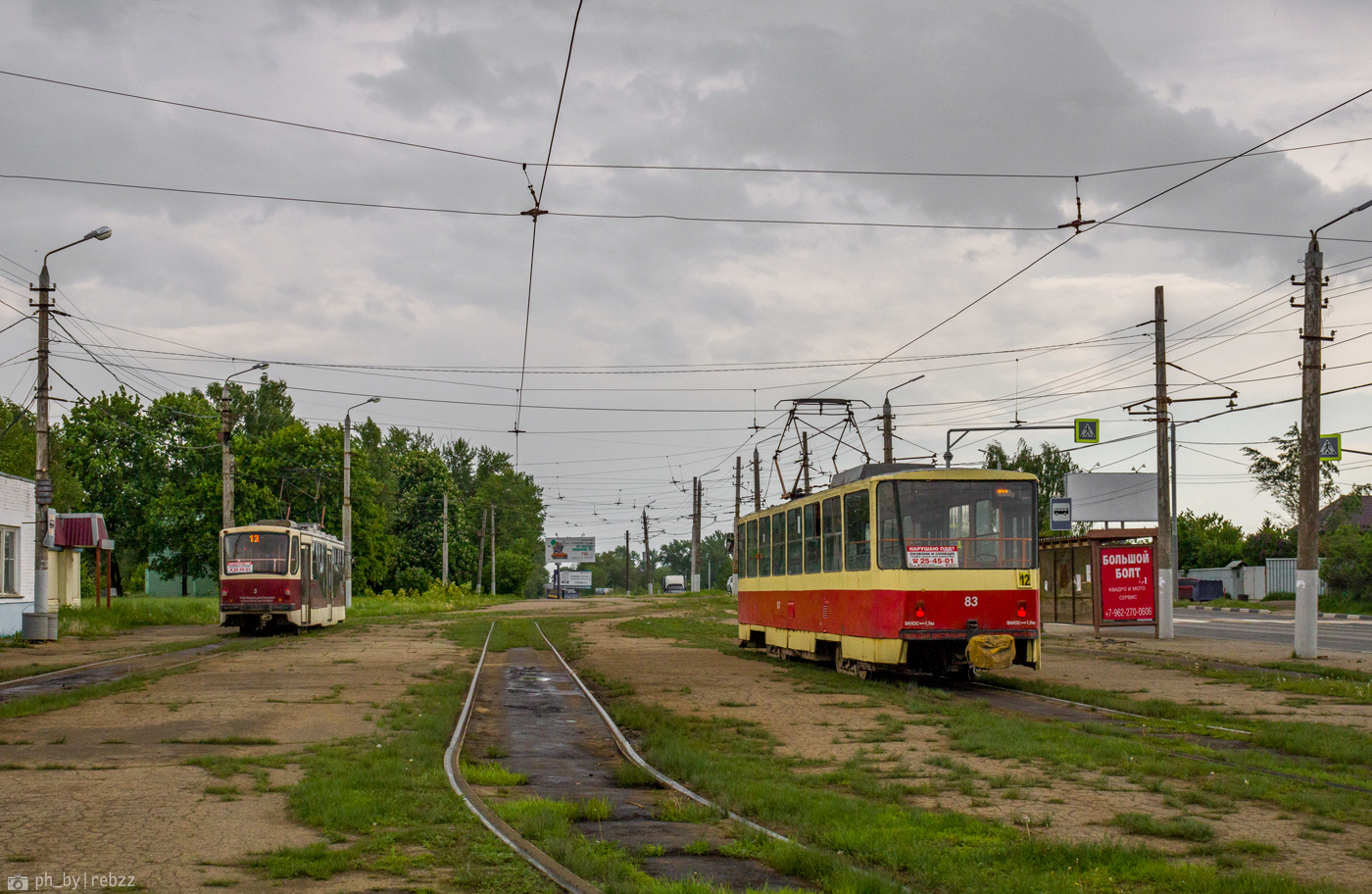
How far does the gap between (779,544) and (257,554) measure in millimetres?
16998

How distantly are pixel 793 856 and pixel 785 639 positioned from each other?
1722 cm

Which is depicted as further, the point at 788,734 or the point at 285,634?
the point at 285,634

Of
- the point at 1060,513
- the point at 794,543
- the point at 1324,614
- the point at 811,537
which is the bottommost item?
the point at 1324,614

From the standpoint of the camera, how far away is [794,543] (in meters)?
23.2

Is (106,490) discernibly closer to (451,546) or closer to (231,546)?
(451,546)

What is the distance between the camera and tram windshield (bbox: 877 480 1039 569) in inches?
702

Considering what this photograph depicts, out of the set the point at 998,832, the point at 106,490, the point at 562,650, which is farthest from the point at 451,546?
the point at 998,832

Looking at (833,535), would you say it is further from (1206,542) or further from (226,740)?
(1206,542)

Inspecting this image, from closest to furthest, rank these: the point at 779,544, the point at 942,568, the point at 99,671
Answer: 1. the point at 942,568
2. the point at 99,671
3. the point at 779,544

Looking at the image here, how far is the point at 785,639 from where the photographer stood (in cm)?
2400

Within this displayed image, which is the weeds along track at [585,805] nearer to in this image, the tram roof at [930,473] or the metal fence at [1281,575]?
the tram roof at [930,473]

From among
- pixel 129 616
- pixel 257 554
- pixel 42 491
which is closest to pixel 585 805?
pixel 42 491

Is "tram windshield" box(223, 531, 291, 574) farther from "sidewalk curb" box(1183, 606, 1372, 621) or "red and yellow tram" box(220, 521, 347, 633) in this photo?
"sidewalk curb" box(1183, 606, 1372, 621)

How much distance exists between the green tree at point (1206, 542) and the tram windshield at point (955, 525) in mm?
60471
